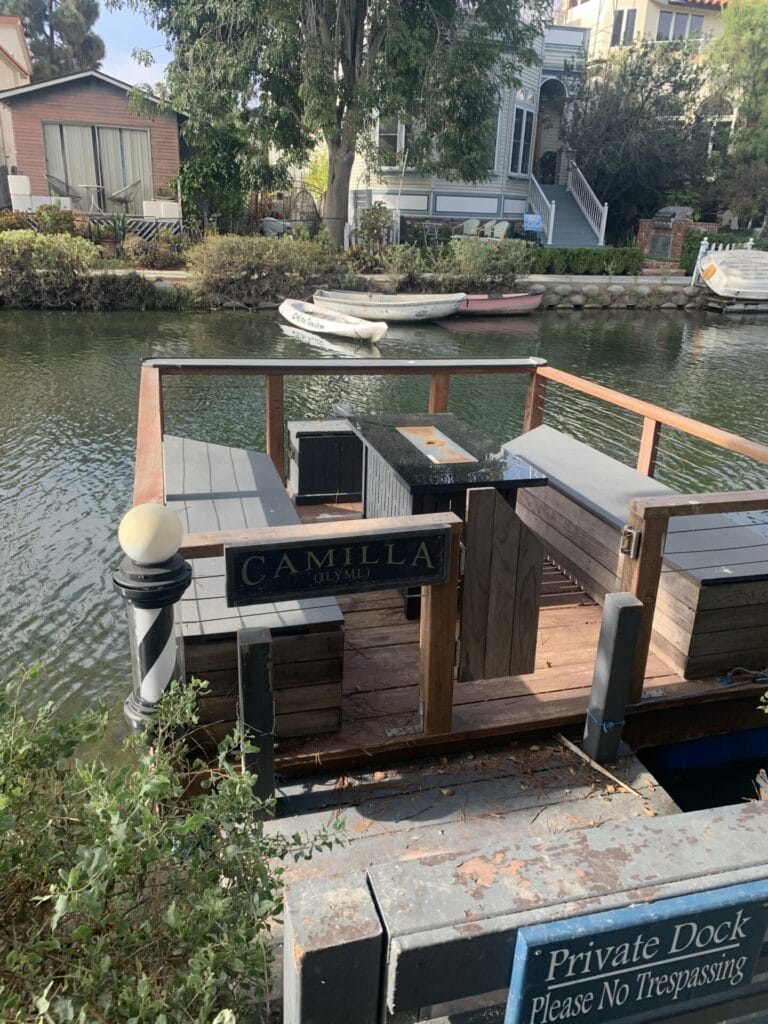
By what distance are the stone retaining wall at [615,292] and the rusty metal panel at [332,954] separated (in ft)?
81.6

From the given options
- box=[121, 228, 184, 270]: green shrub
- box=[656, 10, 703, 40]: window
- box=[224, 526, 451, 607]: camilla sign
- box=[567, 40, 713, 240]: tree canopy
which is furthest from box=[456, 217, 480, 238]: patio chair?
box=[224, 526, 451, 607]: camilla sign

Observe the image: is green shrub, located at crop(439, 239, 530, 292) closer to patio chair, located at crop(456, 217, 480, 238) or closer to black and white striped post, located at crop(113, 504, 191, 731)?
patio chair, located at crop(456, 217, 480, 238)

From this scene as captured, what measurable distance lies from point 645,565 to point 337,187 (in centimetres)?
2443

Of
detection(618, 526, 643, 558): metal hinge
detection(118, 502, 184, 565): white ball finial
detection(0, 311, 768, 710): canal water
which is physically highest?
detection(118, 502, 184, 565): white ball finial

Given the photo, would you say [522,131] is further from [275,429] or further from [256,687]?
[256,687]

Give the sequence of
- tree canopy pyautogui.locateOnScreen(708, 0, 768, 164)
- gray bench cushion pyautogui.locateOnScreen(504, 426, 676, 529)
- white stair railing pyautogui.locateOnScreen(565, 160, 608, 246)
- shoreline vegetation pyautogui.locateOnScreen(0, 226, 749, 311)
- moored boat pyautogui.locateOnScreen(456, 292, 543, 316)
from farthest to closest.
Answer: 1. tree canopy pyautogui.locateOnScreen(708, 0, 768, 164)
2. white stair railing pyautogui.locateOnScreen(565, 160, 608, 246)
3. moored boat pyautogui.locateOnScreen(456, 292, 543, 316)
4. shoreline vegetation pyautogui.locateOnScreen(0, 226, 749, 311)
5. gray bench cushion pyautogui.locateOnScreen(504, 426, 676, 529)

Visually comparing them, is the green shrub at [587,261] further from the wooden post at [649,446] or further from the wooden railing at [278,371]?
the wooden post at [649,446]

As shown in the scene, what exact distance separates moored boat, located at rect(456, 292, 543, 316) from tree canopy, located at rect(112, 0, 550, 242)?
4132 mm

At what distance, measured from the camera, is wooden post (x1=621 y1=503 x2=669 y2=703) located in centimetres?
333

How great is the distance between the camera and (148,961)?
1.74 meters

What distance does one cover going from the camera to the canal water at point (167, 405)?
253 inches

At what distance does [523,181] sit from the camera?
3127 centimetres

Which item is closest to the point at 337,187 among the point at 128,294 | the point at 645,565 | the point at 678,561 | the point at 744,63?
the point at 128,294

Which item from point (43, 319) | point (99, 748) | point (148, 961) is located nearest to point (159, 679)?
point (148, 961)
